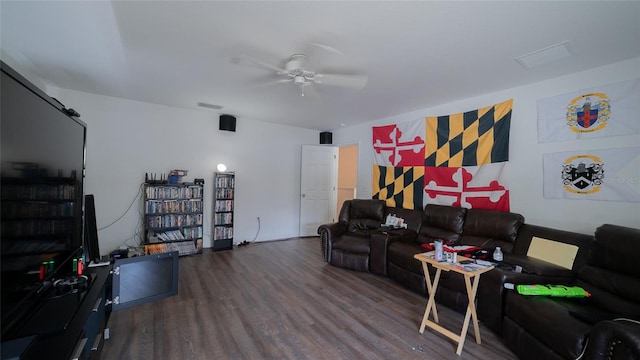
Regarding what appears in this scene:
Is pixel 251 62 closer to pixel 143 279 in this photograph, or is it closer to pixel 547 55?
pixel 143 279

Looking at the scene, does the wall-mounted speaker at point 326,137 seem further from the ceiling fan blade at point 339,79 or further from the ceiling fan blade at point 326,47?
the ceiling fan blade at point 326,47

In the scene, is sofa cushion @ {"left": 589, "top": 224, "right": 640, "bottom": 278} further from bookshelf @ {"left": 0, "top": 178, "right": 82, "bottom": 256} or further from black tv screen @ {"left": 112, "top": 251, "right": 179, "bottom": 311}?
black tv screen @ {"left": 112, "top": 251, "right": 179, "bottom": 311}

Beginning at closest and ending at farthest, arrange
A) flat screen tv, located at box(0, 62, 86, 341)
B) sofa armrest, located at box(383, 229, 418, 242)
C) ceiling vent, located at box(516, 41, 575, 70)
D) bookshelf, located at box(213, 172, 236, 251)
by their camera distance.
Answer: flat screen tv, located at box(0, 62, 86, 341)
ceiling vent, located at box(516, 41, 575, 70)
sofa armrest, located at box(383, 229, 418, 242)
bookshelf, located at box(213, 172, 236, 251)

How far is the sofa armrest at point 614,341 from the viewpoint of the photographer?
125cm

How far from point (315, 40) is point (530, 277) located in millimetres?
2715

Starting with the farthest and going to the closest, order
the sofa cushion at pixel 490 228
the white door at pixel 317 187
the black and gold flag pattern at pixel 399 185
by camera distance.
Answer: the white door at pixel 317 187 < the black and gold flag pattern at pixel 399 185 < the sofa cushion at pixel 490 228

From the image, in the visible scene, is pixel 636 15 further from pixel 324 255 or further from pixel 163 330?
pixel 163 330

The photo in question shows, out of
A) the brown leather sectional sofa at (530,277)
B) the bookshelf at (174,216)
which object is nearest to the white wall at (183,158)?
the bookshelf at (174,216)

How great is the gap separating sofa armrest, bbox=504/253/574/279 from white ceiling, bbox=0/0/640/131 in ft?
6.21

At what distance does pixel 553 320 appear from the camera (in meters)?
1.66

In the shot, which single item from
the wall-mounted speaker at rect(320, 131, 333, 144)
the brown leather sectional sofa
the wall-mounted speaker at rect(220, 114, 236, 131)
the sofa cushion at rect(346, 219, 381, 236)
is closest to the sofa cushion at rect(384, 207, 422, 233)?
the brown leather sectional sofa

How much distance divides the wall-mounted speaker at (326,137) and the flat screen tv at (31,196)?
4.53 metres

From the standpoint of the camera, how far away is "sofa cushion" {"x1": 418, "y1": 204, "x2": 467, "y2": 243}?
3.27 metres

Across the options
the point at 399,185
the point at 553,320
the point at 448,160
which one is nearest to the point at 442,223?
Result: the point at 448,160
